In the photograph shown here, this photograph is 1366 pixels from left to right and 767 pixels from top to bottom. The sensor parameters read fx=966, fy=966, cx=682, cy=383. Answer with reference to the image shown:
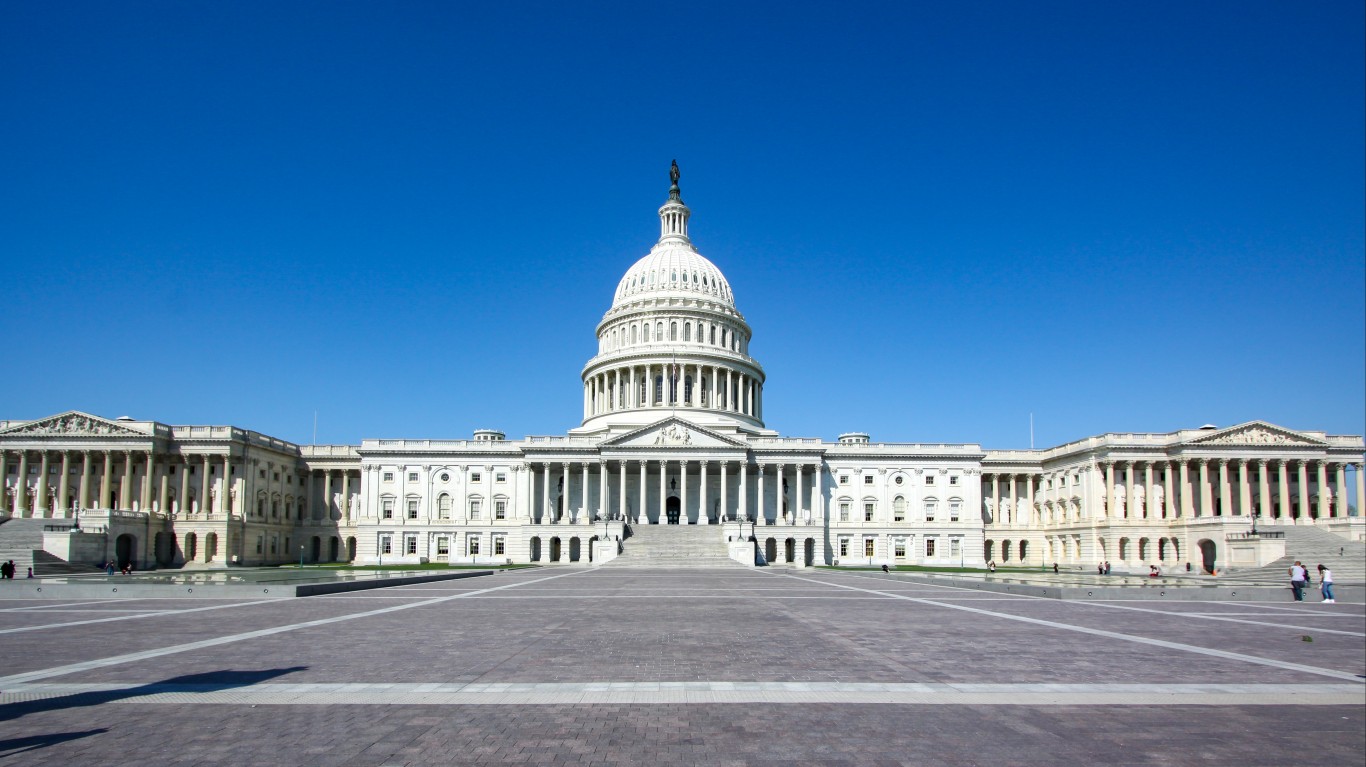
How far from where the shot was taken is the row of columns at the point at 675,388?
120 metres

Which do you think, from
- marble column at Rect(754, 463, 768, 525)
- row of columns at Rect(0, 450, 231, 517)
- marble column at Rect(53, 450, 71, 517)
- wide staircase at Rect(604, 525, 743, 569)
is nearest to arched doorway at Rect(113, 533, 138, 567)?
row of columns at Rect(0, 450, 231, 517)

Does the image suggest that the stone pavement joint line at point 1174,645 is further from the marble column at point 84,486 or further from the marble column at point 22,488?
the marble column at point 22,488

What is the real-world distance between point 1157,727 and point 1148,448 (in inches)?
3728

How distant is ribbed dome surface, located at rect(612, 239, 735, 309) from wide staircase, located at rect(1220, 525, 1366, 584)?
2787 inches

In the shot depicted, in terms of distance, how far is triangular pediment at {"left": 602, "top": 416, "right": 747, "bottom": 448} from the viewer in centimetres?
10250

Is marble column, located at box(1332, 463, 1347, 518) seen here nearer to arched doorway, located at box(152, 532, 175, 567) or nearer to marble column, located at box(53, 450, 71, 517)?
arched doorway, located at box(152, 532, 175, 567)

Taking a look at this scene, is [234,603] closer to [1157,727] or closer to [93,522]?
[1157,727]

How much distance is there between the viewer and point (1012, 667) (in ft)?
53.6

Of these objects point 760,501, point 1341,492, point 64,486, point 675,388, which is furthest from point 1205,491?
point 64,486

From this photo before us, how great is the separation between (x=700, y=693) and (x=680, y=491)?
95.8 meters

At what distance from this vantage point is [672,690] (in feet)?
45.0

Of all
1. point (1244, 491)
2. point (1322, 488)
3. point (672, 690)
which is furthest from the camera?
point (1322, 488)

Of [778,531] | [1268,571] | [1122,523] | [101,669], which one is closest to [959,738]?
[101,669]

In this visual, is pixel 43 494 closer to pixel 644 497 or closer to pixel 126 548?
pixel 126 548
